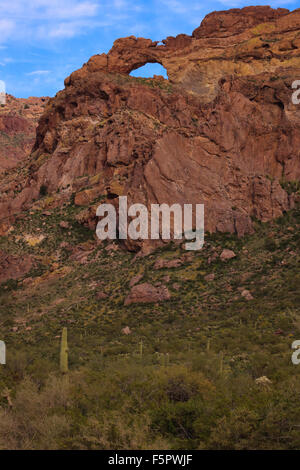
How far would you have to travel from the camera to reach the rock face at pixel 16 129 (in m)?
146

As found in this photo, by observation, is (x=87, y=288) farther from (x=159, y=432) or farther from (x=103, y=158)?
(x=159, y=432)

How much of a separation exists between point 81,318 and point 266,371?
69.2ft

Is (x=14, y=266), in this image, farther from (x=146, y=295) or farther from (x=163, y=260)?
(x=146, y=295)

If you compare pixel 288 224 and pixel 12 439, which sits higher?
pixel 288 224

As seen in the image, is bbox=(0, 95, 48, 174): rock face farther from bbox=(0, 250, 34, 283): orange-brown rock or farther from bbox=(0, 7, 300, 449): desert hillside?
bbox=(0, 250, 34, 283): orange-brown rock

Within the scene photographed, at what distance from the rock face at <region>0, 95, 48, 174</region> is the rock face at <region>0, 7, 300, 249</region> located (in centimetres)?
6623

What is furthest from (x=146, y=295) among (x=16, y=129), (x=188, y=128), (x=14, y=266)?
(x=16, y=129)

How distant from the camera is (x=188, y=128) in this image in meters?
59.9

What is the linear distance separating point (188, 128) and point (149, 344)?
108ft

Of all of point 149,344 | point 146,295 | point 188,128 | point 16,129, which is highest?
point 16,129

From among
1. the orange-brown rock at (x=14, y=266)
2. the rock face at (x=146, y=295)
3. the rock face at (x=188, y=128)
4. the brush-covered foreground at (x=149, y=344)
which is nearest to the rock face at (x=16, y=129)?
the rock face at (x=188, y=128)

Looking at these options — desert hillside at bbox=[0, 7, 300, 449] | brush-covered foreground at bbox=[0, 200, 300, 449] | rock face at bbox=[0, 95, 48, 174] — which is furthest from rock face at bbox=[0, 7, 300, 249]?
rock face at bbox=[0, 95, 48, 174]

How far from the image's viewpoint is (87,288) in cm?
4853
